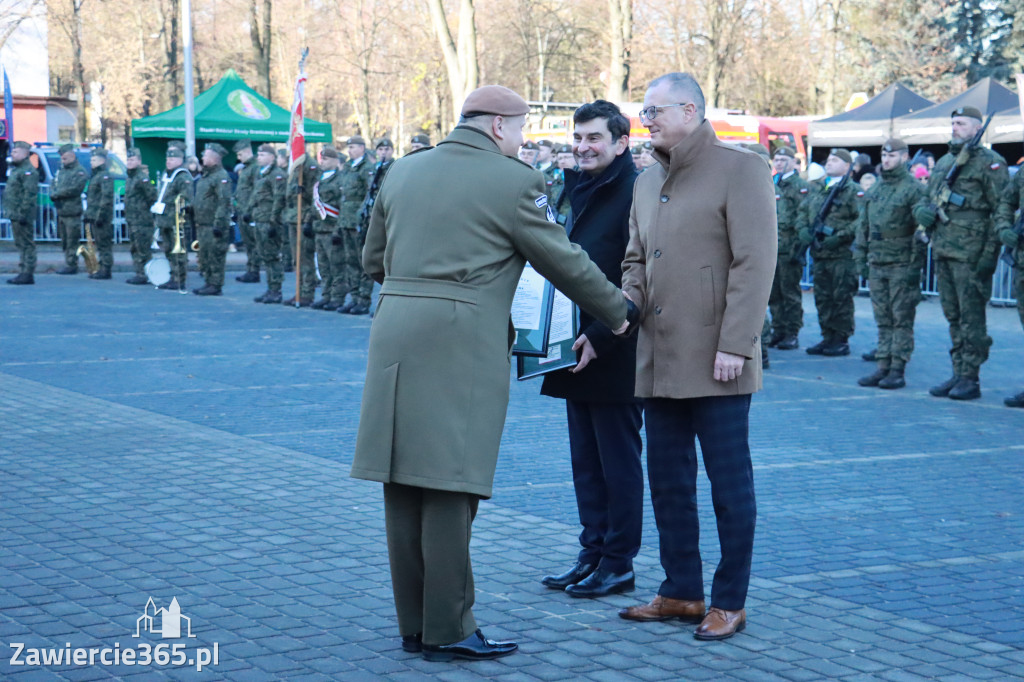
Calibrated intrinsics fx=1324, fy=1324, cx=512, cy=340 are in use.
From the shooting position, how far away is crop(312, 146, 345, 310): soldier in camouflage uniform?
17.4 m

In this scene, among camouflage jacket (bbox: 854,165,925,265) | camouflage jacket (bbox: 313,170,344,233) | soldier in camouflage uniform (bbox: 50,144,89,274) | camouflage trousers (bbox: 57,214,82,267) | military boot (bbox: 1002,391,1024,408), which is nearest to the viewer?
military boot (bbox: 1002,391,1024,408)

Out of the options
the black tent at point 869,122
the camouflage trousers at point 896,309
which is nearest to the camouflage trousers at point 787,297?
the camouflage trousers at point 896,309

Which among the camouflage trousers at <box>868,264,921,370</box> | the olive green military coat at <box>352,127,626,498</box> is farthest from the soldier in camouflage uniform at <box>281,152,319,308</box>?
the olive green military coat at <box>352,127,626,498</box>

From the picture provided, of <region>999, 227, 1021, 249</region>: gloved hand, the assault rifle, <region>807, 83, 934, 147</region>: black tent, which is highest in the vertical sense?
<region>807, 83, 934, 147</region>: black tent

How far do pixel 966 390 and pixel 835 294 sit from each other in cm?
293

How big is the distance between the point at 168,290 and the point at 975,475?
48.6 ft

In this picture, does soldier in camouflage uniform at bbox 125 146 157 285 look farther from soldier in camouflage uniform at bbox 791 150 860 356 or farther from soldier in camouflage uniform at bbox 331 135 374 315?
soldier in camouflage uniform at bbox 791 150 860 356

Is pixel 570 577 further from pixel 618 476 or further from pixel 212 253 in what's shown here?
pixel 212 253

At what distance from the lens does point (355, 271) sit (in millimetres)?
17234

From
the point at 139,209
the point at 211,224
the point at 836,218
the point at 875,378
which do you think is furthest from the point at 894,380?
the point at 139,209

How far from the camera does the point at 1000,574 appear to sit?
570cm

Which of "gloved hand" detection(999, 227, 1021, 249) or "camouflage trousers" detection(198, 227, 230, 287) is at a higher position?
"gloved hand" detection(999, 227, 1021, 249)

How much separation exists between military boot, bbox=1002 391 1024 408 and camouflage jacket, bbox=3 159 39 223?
1507cm

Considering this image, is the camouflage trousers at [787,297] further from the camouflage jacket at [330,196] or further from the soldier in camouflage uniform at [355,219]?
the camouflage jacket at [330,196]
